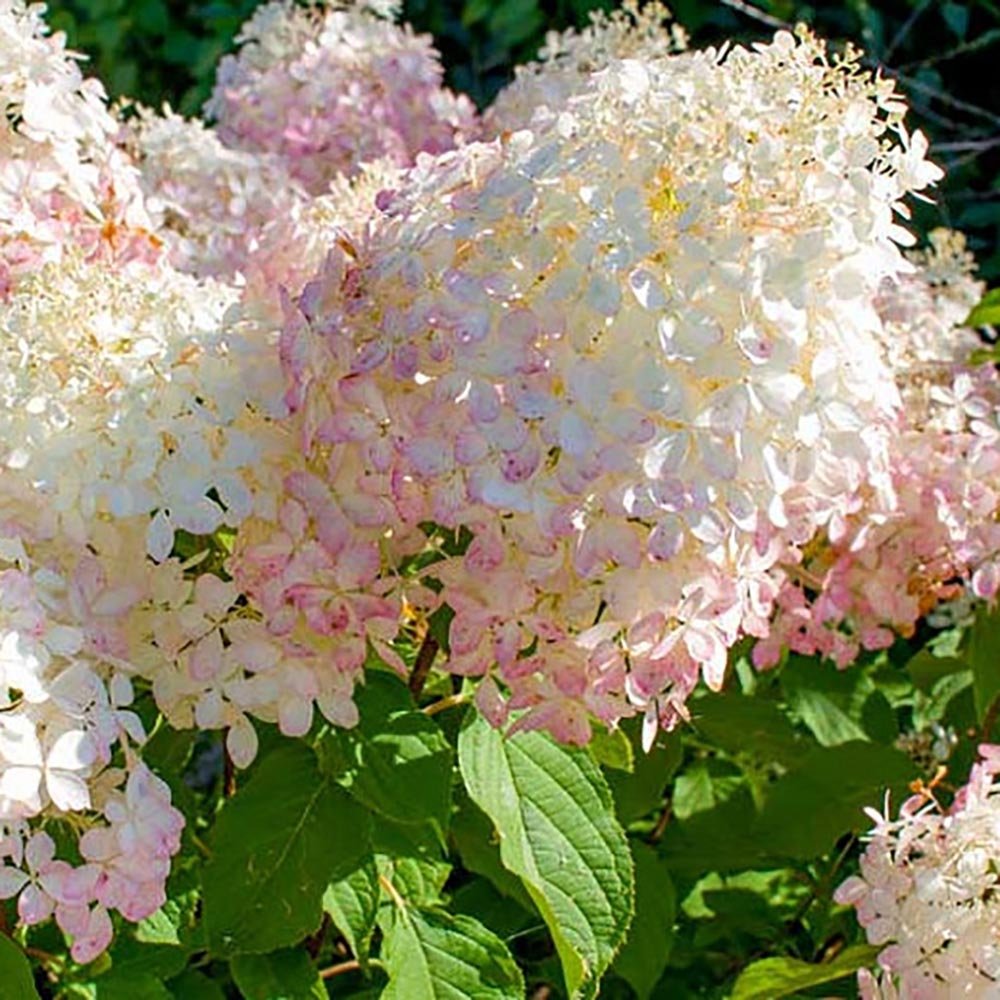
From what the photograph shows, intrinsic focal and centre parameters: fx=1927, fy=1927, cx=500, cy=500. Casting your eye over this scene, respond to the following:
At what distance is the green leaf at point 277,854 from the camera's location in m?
1.31

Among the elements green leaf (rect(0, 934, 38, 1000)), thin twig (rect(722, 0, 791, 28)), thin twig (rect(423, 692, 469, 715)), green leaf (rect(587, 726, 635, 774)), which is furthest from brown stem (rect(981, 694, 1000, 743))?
thin twig (rect(722, 0, 791, 28))

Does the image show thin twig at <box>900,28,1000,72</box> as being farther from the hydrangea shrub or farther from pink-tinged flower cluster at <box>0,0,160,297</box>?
pink-tinged flower cluster at <box>0,0,160,297</box>

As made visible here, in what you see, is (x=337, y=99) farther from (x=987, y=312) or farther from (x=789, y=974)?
(x=789, y=974)

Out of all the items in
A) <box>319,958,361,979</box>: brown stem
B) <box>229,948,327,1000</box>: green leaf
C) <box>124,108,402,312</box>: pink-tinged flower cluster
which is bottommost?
<box>319,958,361,979</box>: brown stem

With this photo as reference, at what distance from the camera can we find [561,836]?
4.38 feet

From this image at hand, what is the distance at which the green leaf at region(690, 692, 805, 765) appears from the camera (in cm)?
171

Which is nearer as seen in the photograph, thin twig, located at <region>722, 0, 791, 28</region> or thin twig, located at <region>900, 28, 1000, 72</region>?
thin twig, located at <region>722, 0, 791, 28</region>

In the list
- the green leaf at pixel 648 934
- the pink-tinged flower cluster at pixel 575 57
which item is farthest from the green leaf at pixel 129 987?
the pink-tinged flower cluster at pixel 575 57

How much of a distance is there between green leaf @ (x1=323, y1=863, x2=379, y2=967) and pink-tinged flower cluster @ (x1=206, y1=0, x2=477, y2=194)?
37.5 inches

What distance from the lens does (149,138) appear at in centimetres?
196

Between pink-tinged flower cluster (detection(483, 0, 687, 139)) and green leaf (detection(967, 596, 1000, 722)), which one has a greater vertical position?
pink-tinged flower cluster (detection(483, 0, 687, 139))

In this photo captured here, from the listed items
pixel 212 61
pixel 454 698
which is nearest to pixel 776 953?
pixel 454 698

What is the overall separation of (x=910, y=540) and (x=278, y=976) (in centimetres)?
65

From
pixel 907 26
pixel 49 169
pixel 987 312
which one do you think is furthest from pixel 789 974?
pixel 907 26
